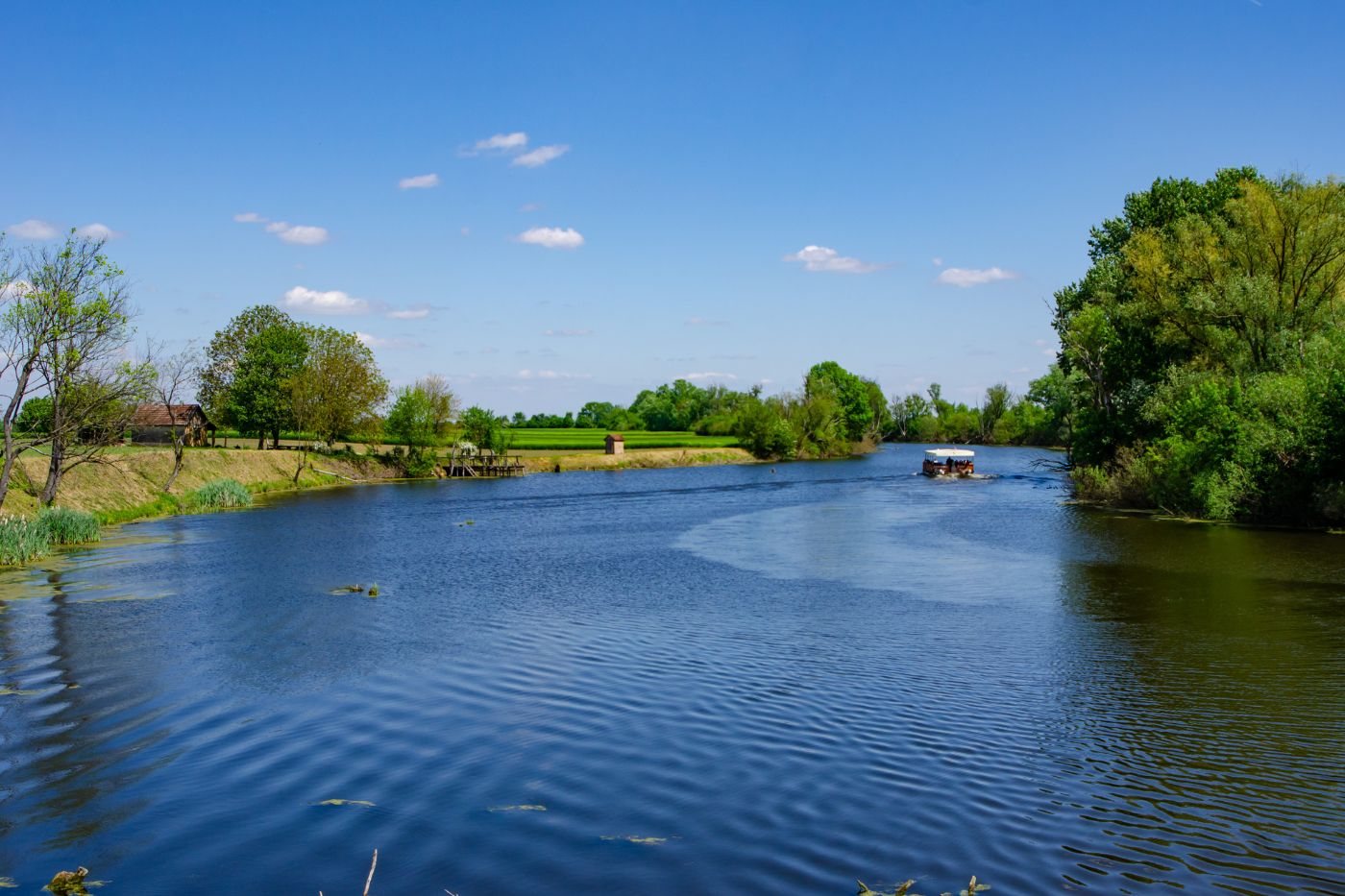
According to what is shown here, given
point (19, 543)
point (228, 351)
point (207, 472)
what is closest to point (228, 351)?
point (228, 351)

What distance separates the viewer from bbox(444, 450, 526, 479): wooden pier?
82.1 metres

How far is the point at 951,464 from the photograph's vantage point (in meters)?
77.4

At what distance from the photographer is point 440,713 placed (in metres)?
13.2

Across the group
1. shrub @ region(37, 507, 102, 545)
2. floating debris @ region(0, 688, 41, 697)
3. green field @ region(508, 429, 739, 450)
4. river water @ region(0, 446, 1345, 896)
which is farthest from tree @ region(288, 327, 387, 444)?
floating debris @ region(0, 688, 41, 697)

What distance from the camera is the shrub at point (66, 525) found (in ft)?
108

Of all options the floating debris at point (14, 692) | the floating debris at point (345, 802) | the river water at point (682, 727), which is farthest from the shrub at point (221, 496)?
the floating debris at point (345, 802)

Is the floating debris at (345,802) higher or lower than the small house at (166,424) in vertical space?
lower

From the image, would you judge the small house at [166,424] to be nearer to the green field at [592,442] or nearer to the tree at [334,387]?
the tree at [334,387]

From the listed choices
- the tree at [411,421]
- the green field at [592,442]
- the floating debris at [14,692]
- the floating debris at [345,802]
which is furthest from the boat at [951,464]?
the floating debris at [345,802]

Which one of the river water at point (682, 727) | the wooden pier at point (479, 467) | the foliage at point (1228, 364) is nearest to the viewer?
the river water at point (682, 727)

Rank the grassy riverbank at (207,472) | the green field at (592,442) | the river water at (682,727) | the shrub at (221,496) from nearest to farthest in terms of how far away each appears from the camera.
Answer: the river water at (682,727) < the grassy riverbank at (207,472) < the shrub at (221,496) < the green field at (592,442)

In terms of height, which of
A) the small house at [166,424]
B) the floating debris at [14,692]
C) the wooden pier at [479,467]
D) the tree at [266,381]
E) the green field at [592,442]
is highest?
the tree at [266,381]

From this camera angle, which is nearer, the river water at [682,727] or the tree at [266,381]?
the river water at [682,727]

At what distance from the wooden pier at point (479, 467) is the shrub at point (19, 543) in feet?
168
